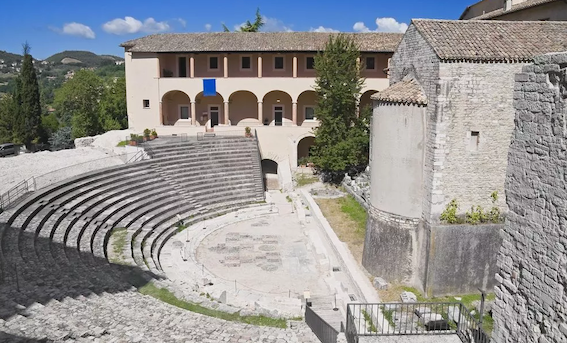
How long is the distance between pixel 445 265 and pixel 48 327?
12438 mm

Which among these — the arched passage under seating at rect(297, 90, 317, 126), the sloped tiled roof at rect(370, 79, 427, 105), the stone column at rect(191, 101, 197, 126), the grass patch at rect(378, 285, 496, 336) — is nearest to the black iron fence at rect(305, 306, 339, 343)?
the grass patch at rect(378, 285, 496, 336)

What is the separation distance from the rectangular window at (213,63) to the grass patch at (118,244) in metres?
19.1

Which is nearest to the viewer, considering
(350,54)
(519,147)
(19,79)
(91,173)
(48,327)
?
(519,147)

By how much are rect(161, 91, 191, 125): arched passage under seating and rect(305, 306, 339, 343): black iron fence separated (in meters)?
27.8

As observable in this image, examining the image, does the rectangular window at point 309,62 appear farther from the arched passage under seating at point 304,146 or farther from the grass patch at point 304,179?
the grass patch at point 304,179

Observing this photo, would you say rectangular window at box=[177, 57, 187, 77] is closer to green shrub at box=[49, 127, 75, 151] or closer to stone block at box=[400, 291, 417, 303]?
green shrub at box=[49, 127, 75, 151]

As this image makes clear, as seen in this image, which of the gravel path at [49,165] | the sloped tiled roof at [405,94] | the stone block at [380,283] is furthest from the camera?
the gravel path at [49,165]

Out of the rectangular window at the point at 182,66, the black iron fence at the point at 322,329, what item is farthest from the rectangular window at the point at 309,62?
the black iron fence at the point at 322,329

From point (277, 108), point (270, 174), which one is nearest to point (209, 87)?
point (277, 108)

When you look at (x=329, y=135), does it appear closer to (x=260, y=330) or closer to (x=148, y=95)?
(x=148, y=95)

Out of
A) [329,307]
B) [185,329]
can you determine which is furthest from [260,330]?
[329,307]

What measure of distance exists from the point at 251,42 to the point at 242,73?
112 inches

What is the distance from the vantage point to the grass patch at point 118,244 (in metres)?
17.4

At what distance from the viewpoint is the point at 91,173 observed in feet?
75.7
